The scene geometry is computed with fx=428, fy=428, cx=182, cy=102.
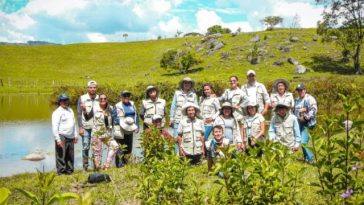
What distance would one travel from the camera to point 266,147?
4375 mm

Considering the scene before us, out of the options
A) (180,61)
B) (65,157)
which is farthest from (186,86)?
(180,61)

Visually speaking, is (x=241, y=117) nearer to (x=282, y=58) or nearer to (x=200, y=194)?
(x=200, y=194)

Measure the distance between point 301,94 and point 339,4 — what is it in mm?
52468

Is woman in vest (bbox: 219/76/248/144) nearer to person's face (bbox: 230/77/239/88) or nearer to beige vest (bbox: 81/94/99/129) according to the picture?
person's face (bbox: 230/77/239/88)

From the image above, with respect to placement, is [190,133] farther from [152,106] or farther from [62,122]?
[62,122]

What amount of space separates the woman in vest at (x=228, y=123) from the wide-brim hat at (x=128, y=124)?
2.57 m

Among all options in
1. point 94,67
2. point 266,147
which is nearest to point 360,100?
point 266,147

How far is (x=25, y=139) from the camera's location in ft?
82.9

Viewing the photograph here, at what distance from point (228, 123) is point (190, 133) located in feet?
3.73

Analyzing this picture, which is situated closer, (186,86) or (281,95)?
(281,95)

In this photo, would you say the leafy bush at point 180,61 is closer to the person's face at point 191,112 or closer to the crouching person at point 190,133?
the crouching person at point 190,133

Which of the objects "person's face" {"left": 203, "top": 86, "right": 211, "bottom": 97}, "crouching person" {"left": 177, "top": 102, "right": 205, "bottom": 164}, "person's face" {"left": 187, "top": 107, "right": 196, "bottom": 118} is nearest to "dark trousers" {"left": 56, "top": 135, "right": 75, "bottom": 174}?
"crouching person" {"left": 177, "top": 102, "right": 205, "bottom": 164}

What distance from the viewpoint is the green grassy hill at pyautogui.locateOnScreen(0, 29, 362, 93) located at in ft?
221

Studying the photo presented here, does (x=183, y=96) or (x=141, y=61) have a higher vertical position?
(x=141, y=61)
